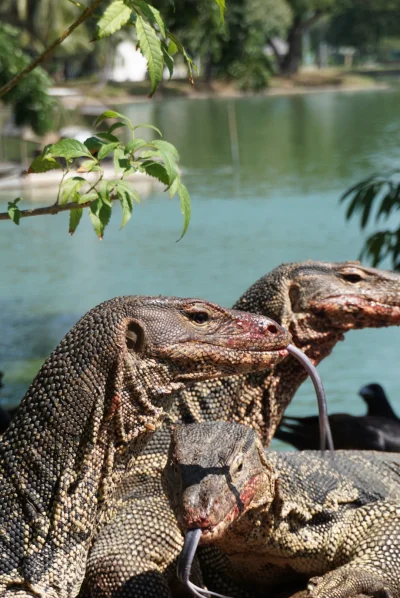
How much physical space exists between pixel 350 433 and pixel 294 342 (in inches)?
41.5

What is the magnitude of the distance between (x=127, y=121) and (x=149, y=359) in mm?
845

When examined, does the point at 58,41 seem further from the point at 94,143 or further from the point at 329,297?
the point at 329,297

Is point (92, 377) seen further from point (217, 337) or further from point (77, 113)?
point (77, 113)

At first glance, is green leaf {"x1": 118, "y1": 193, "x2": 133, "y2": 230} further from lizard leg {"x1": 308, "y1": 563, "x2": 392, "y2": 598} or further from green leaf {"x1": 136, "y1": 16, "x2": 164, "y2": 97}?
lizard leg {"x1": 308, "y1": 563, "x2": 392, "y2": 598}

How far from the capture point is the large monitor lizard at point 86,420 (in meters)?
3.49

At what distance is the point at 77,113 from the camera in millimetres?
33469

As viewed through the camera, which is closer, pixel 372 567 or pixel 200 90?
pixel 372 567

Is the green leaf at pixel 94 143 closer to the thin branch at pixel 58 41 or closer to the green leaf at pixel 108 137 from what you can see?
the green leaf at pixel 108 137

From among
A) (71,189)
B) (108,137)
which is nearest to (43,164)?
(71,189)

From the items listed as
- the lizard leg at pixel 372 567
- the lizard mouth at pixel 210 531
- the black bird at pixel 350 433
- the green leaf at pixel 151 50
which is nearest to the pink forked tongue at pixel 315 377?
the lizard leg at pixel 372 567

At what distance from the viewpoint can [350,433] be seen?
6.05m

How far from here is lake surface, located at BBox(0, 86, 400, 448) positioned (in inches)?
411

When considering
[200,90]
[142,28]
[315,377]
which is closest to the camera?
[142,28]

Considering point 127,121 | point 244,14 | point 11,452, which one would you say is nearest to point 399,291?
point 127,121
